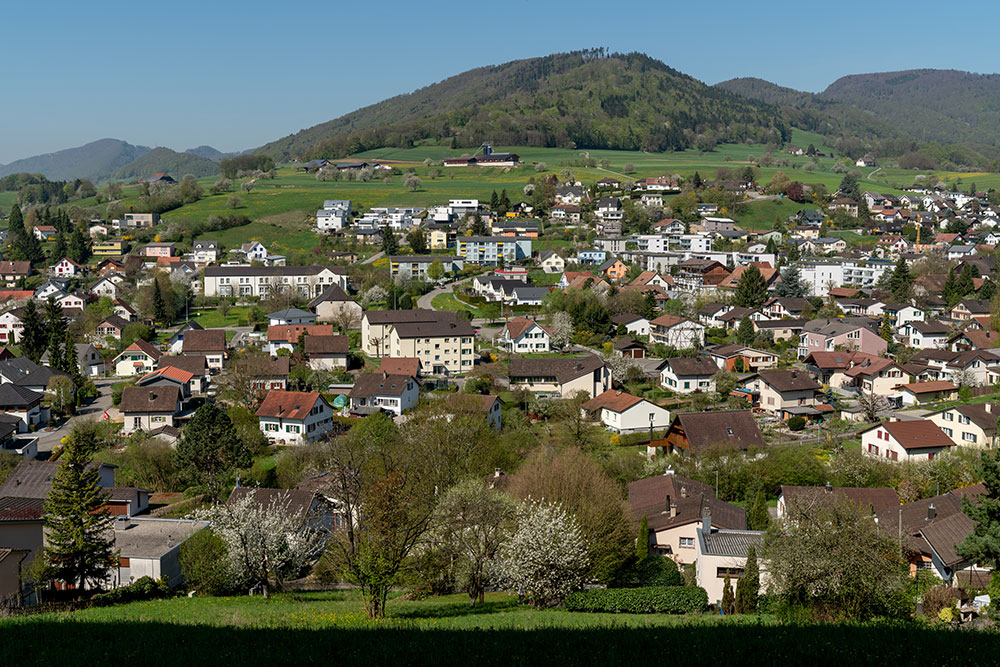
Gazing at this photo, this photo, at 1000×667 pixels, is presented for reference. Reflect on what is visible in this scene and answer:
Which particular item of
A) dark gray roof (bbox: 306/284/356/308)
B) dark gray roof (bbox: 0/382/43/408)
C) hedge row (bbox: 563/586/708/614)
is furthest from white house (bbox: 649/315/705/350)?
dark gray roof (bbox: 0/382/43/408)

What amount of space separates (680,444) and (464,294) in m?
28.9

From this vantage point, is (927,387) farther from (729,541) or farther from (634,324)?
(729,541)

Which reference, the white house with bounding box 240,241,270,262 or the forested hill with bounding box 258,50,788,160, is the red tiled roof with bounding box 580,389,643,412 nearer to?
the white house with bounding box 240,241,270,262

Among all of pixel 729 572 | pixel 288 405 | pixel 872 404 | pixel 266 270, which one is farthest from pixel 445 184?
pixel 729 572

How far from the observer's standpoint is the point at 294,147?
195 metres

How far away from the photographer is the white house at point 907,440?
84.2 ft

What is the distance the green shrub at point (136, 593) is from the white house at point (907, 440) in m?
20.9

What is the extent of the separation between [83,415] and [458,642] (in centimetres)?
3134

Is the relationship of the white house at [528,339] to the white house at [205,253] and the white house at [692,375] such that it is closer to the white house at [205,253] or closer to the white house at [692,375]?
the white house at [692,375]

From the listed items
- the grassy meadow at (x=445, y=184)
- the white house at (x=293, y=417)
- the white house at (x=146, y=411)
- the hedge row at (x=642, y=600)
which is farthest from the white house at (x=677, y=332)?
the hedge row at (x=642, y=600)

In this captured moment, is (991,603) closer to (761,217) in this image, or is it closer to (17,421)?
(17,421)

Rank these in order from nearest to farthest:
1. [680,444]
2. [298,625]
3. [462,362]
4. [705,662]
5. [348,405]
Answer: [705,662] → [298,625] → [680,444] → [348,405] → [462,362]

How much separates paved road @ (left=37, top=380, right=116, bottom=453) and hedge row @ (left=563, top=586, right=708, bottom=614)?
79.5ft

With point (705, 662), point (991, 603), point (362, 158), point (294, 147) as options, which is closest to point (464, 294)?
point (991, 603)
